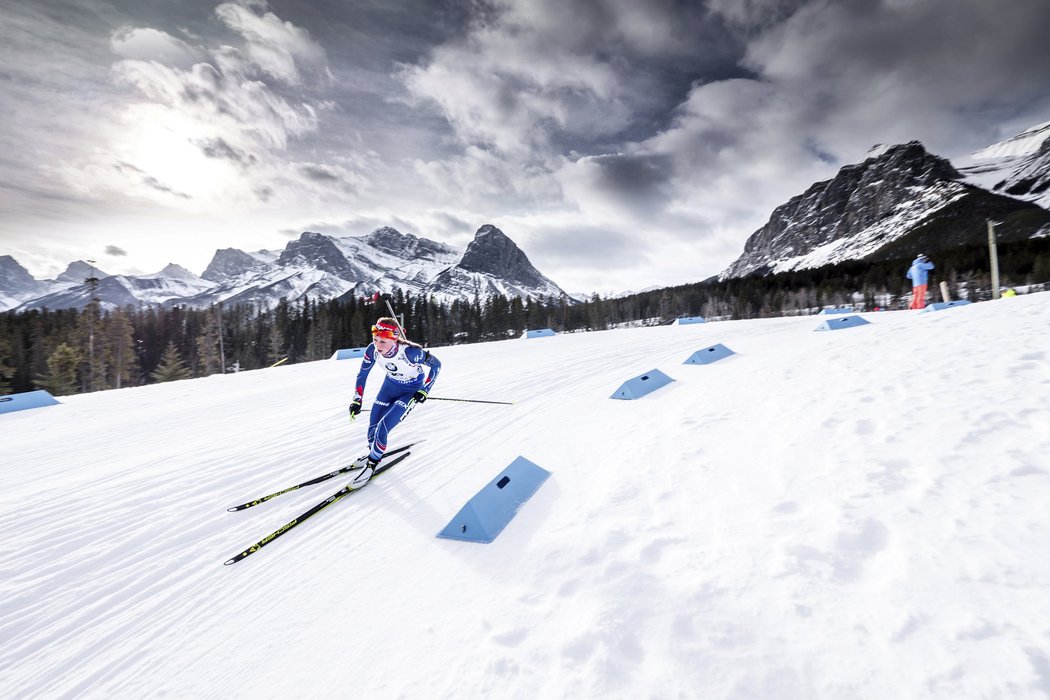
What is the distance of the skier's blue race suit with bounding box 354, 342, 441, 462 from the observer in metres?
6.62

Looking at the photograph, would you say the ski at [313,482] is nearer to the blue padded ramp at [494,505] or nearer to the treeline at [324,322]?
the blue padded ramp at [494,505]

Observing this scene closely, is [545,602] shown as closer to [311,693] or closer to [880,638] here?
[311,693]

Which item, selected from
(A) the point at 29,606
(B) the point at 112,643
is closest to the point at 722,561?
(B) the point at 112,643

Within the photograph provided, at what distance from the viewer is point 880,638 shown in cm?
231

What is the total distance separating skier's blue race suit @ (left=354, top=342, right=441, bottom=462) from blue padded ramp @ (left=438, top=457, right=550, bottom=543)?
2482mm

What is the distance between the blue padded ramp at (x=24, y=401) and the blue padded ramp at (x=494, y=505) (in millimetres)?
16208

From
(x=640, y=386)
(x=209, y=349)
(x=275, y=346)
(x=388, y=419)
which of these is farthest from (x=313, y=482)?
(x=275, y=346)

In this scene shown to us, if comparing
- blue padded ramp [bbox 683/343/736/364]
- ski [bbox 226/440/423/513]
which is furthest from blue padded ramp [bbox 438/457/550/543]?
blue padded ramp [bbox 683/343/736/364]

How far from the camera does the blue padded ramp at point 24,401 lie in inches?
494

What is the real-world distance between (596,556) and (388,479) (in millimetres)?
3480

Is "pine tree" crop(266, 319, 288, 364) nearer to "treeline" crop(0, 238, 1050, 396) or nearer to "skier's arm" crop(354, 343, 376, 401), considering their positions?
"treeline" crop(0, 238, 1050, 396)

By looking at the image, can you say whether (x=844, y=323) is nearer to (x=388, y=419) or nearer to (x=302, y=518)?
(x=388, y=419)

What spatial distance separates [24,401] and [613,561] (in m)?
19.4

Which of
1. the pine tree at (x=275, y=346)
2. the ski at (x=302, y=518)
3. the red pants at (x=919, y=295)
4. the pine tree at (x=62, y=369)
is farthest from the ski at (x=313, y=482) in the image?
the pine tree at (x=275, y=346)
